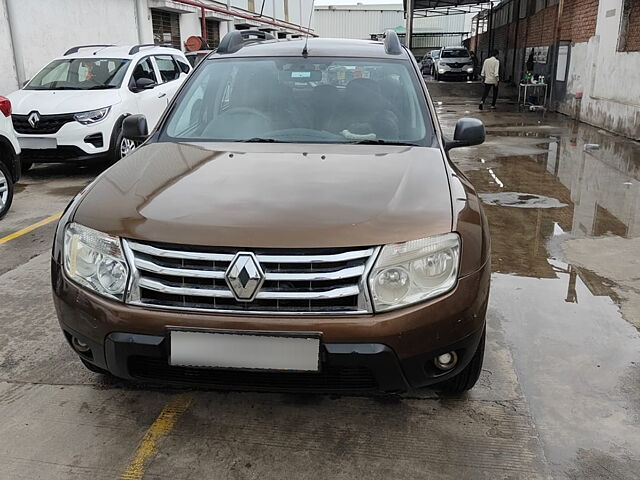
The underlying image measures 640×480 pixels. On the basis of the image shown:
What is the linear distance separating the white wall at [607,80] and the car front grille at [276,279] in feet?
35.2

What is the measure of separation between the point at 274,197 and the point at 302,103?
4.09 ft

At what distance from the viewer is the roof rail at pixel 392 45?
3873 mm

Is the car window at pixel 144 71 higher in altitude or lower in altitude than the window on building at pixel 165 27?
lower

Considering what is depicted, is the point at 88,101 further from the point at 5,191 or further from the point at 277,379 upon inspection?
the point at 277,379

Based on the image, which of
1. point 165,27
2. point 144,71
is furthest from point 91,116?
point 165,27

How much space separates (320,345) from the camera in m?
2.11

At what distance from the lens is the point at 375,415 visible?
2697 mm

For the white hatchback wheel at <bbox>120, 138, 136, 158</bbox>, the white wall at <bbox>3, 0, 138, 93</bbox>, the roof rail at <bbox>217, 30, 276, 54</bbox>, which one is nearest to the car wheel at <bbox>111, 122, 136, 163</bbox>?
the white hatchback wheel at <bbox>120, 138, 136, 158</bbox>

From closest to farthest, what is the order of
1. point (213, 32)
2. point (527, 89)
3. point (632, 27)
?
point (632, 27) < point (527, 89) < point (213, 32)

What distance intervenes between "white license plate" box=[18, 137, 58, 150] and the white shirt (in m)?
12.7

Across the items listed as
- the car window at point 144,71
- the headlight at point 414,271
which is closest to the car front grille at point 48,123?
the car window at point 144,71

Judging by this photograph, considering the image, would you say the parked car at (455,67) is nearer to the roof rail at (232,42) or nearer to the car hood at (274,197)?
the roof rail at (232,42)

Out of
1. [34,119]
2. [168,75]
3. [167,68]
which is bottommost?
[34,119]

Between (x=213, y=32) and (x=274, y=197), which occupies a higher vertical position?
(x=213, y=32)
